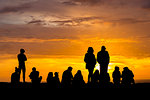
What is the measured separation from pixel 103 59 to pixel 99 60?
1.00 ft

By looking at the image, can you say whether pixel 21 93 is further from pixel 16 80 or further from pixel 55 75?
pixel 16 80

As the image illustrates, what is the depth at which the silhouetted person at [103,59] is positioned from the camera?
21.2 meters

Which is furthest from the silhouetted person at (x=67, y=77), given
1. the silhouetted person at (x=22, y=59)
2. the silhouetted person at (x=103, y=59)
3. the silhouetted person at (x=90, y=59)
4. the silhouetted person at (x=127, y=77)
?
the silhouetted person at (x=22, y=59)

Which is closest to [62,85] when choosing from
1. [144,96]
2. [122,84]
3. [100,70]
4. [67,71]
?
[67,71]

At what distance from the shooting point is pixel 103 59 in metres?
21.2

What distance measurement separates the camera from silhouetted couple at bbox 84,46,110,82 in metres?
21.2

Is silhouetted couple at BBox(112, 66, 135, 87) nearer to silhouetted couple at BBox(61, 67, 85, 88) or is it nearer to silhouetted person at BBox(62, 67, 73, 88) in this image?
silhouetted couple at BBox(61, 67, 85, 88)

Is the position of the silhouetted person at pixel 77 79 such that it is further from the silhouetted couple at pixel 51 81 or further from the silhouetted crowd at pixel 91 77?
the silhouetted couple at pixel 51 81

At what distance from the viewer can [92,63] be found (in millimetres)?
21984

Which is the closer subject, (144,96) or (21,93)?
(144,96)

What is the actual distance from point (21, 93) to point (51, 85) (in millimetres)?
2990

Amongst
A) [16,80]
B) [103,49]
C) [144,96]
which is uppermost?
[103,49]

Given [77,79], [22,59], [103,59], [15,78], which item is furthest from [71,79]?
[22,59]

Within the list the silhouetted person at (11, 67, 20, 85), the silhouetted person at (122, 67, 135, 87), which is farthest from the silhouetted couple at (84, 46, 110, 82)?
the silhouetted person at (11, 67, 20, 85)
